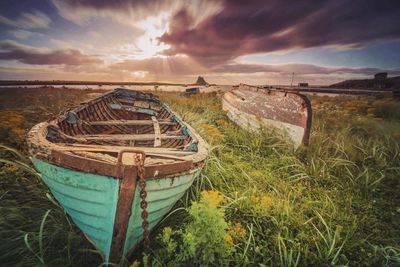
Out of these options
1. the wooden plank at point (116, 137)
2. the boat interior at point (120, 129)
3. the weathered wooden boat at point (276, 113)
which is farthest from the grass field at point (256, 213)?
the wooden plank at point (116, 137)

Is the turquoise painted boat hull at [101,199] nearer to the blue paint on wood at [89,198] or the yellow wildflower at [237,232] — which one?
the blue paint on wood at [89,198]

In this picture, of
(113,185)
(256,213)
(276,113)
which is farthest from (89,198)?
(276,113)

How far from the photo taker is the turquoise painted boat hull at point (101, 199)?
1.94m

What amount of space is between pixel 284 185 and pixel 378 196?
68.1 inches

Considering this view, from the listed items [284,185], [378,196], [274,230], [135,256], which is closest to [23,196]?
[135,256]

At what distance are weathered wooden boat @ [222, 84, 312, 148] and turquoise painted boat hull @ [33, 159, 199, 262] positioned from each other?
3486 mm

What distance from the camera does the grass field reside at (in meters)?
2.24

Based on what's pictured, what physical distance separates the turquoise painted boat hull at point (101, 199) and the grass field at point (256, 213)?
225mm

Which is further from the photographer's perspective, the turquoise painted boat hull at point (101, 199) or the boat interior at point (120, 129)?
the boat interior at point (120, 129)

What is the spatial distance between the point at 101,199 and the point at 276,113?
4.73 metres

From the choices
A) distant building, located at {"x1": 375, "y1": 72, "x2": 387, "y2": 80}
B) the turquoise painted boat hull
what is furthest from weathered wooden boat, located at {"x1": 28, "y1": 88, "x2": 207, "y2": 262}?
distant building, located at {"x1": 375, "y1": 72, "x2": 387, "y2": 80}

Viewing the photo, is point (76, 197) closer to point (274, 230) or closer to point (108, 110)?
point (274, 230)

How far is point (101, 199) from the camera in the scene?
1980 mm

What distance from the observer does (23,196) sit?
9.89 feet
